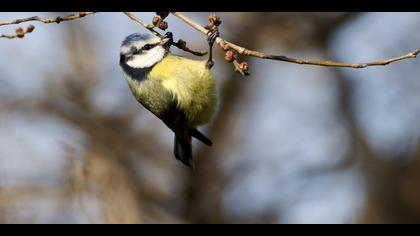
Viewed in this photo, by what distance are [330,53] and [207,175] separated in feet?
7.72

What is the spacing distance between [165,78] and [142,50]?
0.67 ft

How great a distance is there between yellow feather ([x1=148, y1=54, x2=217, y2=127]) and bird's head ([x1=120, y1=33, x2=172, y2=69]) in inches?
1.9

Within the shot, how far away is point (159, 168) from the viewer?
8125 millimetres

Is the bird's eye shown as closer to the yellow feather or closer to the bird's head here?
the bird's head

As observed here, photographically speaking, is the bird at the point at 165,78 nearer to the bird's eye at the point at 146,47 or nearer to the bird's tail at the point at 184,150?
the bird's eye at the point at 146,47

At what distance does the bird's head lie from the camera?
3.80 metres

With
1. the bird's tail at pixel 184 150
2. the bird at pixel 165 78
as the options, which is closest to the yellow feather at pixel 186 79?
the bird at pixel 165 78

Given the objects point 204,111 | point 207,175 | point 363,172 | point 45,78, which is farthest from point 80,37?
point 204,111

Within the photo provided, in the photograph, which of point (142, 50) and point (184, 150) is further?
point (184, 150)

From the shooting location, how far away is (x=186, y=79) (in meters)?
3.83

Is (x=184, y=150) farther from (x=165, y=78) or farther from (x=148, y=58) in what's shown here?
(x=148, y=58)

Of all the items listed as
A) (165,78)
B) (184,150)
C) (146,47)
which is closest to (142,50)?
(146,47)

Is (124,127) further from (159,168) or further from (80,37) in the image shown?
(80,37)

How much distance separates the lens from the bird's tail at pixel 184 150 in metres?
4.08
